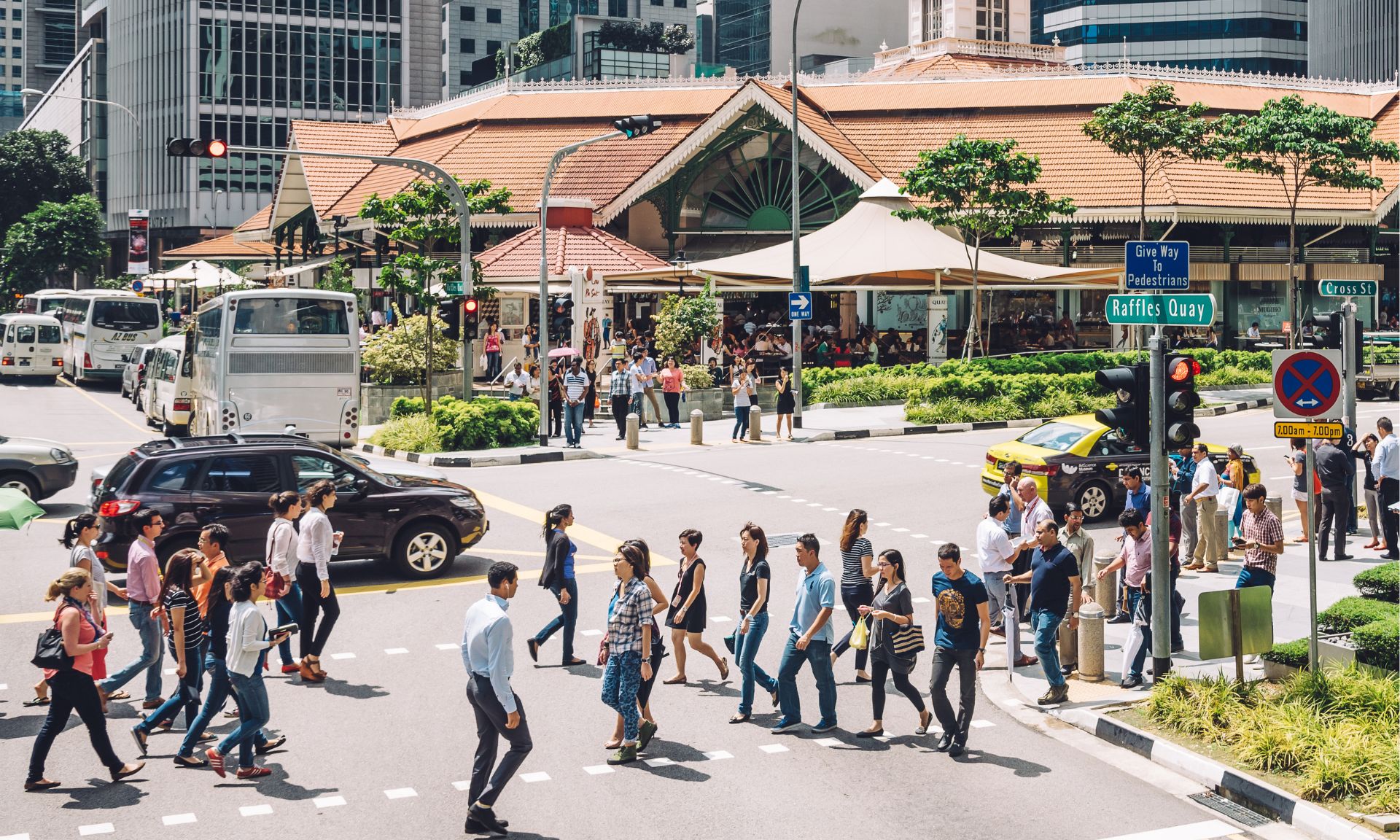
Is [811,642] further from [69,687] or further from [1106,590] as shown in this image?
[69,687]

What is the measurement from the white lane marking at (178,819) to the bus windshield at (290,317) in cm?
1865

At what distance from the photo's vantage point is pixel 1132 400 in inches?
497

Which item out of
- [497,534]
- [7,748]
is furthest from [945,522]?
[7,748]

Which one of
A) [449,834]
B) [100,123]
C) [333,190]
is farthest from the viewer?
[100,123]

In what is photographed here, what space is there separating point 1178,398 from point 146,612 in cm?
887

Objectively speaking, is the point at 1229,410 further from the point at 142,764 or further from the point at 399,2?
the point at 399,2

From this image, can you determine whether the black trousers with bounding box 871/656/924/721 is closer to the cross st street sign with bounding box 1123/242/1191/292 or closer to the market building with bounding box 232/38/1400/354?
Answer: the cross st street sign with bounding box 1123/242/1191/292

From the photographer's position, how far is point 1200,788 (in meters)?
10.4

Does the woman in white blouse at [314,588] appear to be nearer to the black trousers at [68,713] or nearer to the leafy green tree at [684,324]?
the black trousers at [68,713]

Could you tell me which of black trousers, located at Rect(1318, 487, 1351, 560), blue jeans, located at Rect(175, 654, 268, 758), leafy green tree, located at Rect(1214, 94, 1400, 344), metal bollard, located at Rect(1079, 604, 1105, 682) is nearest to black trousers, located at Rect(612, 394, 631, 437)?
black trousers, located at Rect(1318, 487, 1351, 560)

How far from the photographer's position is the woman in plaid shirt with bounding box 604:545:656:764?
10641mm

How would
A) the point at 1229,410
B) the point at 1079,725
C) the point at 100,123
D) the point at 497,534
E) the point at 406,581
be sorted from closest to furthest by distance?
the point at 1079,725 → the point at 406,581 → the point at 497,534 → the point at 1229,410 → the point at 100,123

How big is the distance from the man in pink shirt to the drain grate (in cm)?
Result: 797

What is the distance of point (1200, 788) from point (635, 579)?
4.34 m
